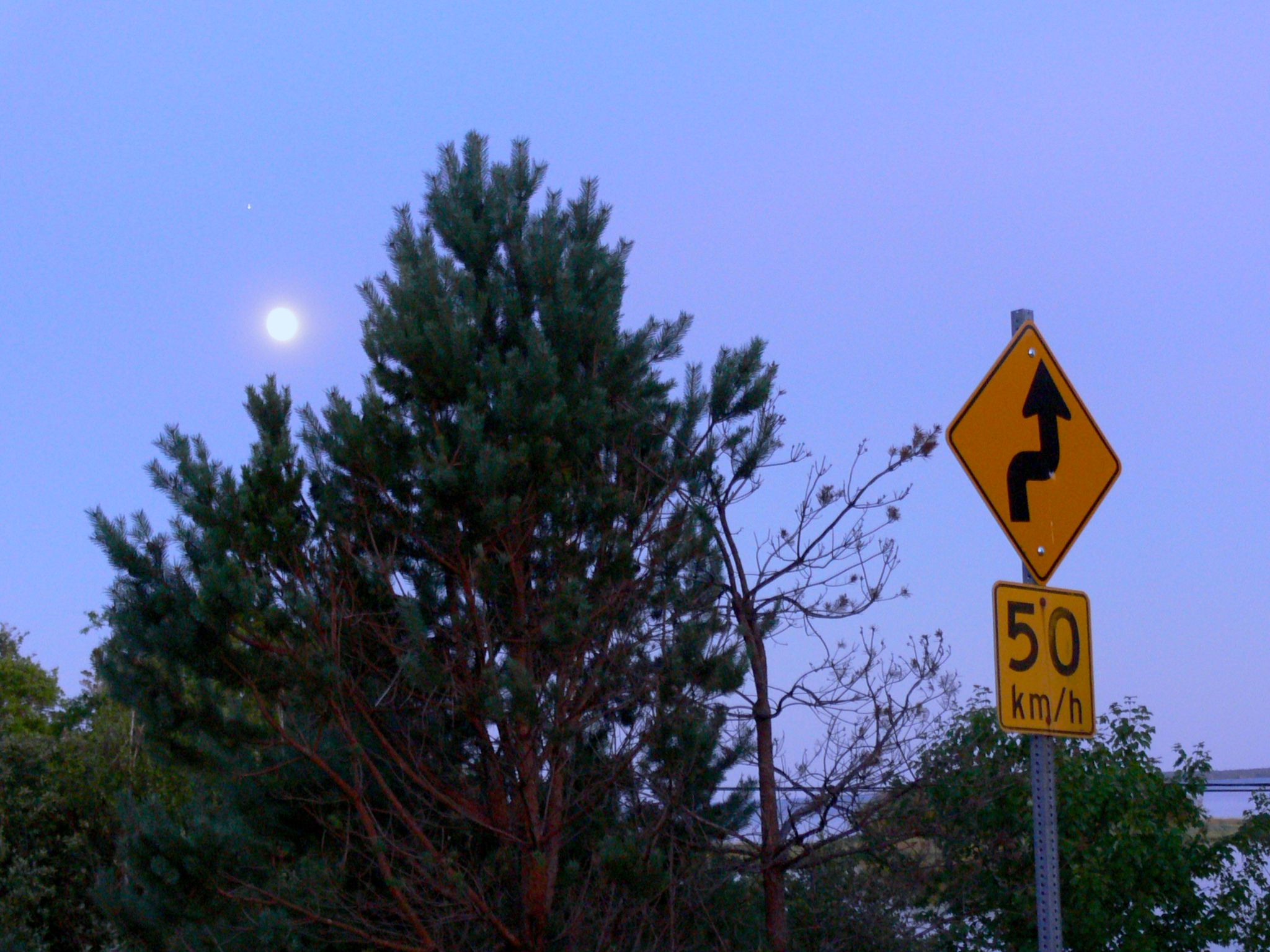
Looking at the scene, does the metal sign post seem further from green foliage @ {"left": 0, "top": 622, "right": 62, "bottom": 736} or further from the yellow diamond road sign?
green foliage @ {"left": 0, "top": 622, "right": 62, "bottom": 736}

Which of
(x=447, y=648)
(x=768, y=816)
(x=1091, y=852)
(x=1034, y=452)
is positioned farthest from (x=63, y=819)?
(x=1034, y=452)

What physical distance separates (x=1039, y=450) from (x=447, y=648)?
6637 millimetres

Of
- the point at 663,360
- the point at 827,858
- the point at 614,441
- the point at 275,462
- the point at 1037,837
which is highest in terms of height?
the point at 663,360

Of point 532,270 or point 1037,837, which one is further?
point 532,270

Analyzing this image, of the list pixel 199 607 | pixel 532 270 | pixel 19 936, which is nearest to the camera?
pixel 199 607

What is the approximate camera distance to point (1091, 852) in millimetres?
10172

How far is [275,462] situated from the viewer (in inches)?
371

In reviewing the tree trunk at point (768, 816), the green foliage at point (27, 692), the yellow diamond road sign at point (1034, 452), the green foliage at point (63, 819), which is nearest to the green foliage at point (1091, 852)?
the tree trunk at point (768, 816)

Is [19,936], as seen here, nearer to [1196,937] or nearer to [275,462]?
[275,462]

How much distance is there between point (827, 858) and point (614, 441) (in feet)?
12.6

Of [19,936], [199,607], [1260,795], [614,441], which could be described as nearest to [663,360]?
[614,441]

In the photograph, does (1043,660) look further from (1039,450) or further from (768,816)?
(768,816)

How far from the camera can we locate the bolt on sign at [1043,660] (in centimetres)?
405

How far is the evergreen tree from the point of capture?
918cm
